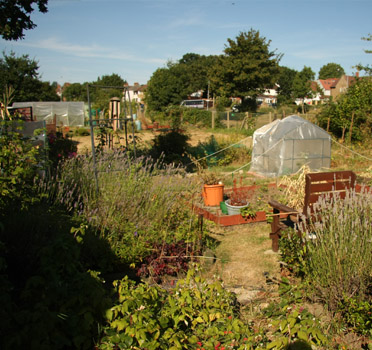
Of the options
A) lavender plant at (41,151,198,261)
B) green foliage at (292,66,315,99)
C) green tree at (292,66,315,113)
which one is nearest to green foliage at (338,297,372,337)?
lavender plant at (41,151,198,261)

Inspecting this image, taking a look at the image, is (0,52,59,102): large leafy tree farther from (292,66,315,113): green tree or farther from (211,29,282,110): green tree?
(292,66,315,113): green tree

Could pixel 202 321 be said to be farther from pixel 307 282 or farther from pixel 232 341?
pixel 307 282

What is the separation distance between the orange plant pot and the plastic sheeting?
24997 millimetres

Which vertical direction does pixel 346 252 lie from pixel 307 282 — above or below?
above

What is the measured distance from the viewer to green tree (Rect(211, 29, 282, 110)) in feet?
125

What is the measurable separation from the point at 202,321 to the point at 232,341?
277 mm

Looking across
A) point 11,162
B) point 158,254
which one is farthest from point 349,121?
point 11,162

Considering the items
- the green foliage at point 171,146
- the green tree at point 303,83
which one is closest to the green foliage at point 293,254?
the green foliage at point 171,146

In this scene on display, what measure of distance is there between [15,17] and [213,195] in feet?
25.6

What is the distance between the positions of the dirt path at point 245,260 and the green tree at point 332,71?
418 ft

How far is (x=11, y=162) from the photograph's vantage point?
393 cm

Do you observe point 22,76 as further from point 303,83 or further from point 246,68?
point 303,83

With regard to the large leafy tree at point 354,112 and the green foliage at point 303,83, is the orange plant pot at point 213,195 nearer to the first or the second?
the large leafy tree at point 354,112

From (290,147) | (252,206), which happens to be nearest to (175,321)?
(252,206)
